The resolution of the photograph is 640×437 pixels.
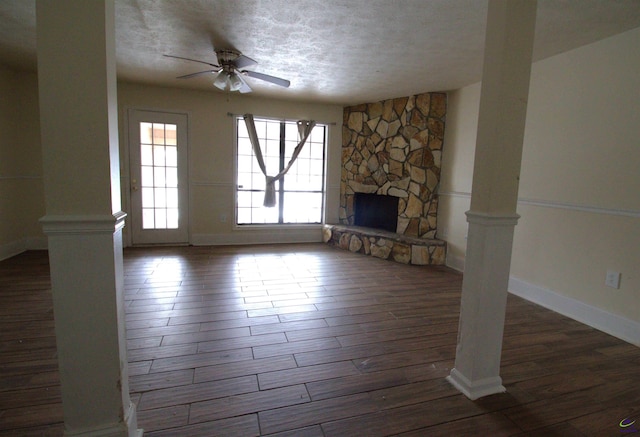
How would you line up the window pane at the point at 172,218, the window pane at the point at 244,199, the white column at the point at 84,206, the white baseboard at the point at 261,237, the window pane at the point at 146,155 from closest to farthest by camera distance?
1. the white column at the point at 84,206
2. the window pane at the point at 146,155
3. the window pane at the point at 172,218
4. the white baseboard at the point at 261,237
5. the window pane at the point at 244,199

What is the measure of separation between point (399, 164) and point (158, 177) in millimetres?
3672

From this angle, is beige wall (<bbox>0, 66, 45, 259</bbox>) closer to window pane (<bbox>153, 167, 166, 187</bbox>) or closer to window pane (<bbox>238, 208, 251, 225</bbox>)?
window pane (<bbox>153, 167, 166, 187</bbox>)

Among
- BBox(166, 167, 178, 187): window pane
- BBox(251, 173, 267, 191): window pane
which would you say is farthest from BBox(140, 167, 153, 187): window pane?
BBox(251, 173, 267, 191): window pane

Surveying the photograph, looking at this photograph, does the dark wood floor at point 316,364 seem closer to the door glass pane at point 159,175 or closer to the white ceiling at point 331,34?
the door glass pane at point 159,175

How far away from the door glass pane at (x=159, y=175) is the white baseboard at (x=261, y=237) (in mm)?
504

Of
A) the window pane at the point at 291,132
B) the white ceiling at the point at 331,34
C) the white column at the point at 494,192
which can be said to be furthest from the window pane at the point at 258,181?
the white column at the point at 494,192

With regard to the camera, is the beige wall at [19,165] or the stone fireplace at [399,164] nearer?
the beige wall at [19,165]

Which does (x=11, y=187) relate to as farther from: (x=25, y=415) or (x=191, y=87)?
(x=25, y=415)

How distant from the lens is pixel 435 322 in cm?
277

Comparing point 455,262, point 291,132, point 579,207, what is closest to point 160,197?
point 291,132

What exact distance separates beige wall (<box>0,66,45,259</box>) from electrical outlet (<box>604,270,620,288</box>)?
6475 mm

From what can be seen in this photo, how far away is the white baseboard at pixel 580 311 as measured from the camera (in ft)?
8.48

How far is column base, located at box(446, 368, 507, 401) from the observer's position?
6.06 ft

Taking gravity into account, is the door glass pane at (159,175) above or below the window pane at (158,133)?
below
